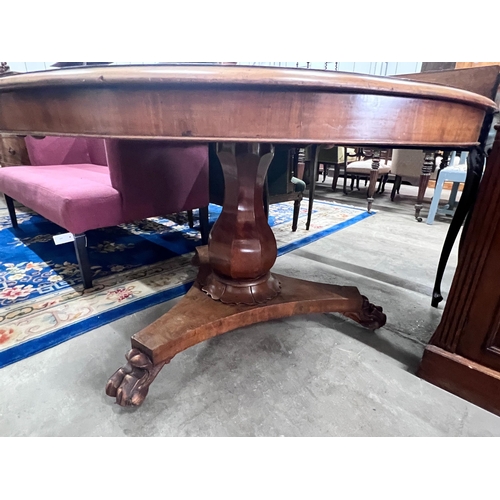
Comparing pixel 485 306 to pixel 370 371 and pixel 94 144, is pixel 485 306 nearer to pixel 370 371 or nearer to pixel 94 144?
pixel 370 371

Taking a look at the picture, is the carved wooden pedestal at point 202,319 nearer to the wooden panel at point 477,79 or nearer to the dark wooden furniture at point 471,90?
the dark wooden furniture at point 471,90

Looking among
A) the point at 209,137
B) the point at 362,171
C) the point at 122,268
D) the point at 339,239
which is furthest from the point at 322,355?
the point at 362,171

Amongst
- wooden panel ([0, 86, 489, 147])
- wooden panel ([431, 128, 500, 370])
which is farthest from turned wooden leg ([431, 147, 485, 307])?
wooden panel ([0, 86, 489, 147])

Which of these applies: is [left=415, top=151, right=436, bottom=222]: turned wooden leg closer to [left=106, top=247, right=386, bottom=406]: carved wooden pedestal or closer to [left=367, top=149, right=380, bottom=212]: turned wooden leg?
[left=367, top=149, right=380, bottom=212]: turned wooden leg

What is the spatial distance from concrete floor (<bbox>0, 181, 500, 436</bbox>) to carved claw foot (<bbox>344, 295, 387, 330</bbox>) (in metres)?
0.03

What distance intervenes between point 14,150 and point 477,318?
10.0 ft

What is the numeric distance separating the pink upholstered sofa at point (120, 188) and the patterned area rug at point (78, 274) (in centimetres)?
15

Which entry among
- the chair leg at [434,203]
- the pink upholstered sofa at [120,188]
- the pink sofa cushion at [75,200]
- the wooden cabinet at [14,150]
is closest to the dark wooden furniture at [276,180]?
the pink upholstered sofa at [120,188]

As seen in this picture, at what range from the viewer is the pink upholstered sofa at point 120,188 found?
1.19 meters

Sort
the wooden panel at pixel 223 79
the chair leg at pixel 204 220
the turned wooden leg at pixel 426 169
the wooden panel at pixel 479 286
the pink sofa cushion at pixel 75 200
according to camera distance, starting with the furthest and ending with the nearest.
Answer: the turned wooden leg at pixel 426 169, the chair leg at pixel 204 220, the pink sofa cushion at pixel 75 200, the wooden panel at pixel 479 286, the wooden panel at pixel 223 79

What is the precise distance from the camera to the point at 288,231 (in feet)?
7.01

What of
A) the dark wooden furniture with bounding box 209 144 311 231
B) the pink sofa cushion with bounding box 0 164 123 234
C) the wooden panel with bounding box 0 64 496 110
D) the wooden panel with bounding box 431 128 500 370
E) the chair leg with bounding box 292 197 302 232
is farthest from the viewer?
the chair leg with bounding box 292 197 302 232

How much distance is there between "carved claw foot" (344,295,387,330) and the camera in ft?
3.34
